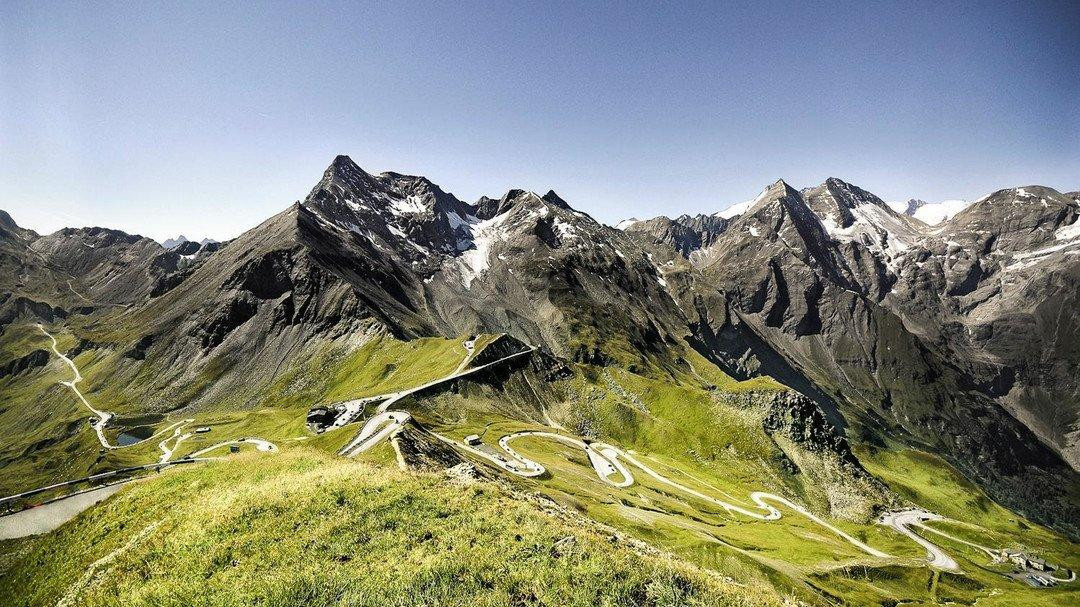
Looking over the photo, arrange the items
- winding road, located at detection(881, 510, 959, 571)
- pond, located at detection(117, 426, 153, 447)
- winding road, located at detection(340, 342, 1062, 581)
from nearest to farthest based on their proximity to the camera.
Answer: winding road, located at detection(340, 342, 1062, 581) → winding road, located at detection(881, 510, 959, 571) → pond, located at detection(117, 426, 153, 447)

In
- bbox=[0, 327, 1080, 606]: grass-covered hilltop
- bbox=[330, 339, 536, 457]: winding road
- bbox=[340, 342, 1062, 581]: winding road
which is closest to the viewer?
bbox=[0, 327, 1080, 606]: grass-covered hilltop

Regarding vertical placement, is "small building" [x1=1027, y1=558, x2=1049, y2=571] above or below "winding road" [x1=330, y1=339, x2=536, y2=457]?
below

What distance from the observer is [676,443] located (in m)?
181

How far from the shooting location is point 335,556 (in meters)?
22.7

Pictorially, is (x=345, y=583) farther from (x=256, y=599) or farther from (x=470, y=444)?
(x=470, y=444)

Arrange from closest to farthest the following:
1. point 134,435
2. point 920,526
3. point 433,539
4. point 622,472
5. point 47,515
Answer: point 433,539
point 47,515
point 622,472
point 134,435
point 920,526

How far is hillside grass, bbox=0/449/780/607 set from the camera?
20.1m

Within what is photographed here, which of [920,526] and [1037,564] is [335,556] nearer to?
[920,526]

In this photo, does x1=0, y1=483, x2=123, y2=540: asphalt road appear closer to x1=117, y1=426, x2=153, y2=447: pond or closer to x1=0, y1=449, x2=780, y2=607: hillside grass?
x1=0, y1=449, x2=780, y2=607: hillside grass

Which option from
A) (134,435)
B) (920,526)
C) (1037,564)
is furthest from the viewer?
(920,526)

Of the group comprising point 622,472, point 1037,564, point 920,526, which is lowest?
point 1037,564

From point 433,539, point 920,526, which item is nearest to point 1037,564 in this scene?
point 920,526

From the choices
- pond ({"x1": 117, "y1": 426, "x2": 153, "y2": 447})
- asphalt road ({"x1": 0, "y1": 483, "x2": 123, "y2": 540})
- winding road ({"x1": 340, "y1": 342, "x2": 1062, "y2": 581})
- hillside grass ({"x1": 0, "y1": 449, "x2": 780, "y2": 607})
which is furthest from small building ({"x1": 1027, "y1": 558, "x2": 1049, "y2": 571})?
pond ({"x1": 117, "y1": 426, "x2": 153, "y2": 447})

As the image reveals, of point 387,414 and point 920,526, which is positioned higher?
point 387,414
